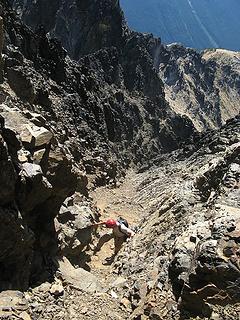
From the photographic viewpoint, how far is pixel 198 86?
14262 cm

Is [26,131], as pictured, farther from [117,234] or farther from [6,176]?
[117,234]

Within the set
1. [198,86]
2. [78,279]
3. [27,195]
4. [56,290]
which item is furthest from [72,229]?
[198,86]

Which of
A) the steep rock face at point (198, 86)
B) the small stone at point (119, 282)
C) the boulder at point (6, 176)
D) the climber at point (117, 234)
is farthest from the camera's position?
the steep rock face at point (198, 86)

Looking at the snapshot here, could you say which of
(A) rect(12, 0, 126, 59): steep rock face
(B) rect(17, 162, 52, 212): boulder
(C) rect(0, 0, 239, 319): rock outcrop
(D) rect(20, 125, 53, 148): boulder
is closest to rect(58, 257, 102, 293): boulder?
(C) rect(0, 0, 239, 319): rock outcrop

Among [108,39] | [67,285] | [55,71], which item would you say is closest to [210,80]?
[108,39]

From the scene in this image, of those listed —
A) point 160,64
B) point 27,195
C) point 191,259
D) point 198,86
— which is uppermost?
point 160,64

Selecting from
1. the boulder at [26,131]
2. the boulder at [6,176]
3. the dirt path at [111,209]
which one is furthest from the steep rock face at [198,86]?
the boulder at [6,176]

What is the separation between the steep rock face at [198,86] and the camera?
133 metres

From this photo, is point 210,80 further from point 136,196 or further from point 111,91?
point 136,196

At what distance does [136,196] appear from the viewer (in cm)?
4078

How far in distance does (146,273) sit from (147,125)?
61464mm

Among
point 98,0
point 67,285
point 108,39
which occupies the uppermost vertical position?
point 98,0

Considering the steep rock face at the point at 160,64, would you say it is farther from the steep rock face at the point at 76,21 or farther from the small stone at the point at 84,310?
the small stone at the point at 84,310

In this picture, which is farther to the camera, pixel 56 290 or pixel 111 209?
pixel 111 209
